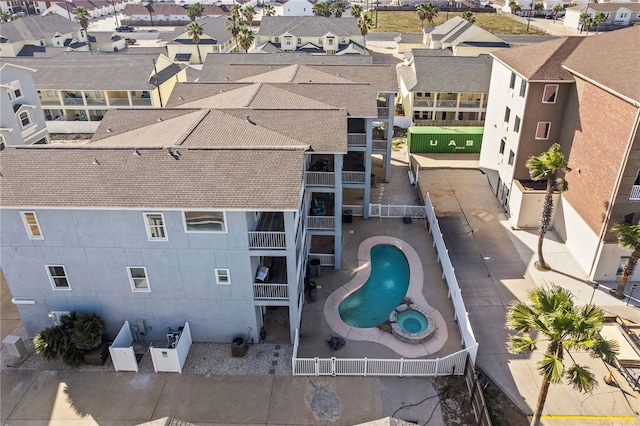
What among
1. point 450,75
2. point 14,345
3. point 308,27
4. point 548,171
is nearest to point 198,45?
point 308,27

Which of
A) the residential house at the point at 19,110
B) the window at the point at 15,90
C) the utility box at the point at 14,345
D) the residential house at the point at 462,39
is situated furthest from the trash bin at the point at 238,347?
the residential house at the point at 462,39

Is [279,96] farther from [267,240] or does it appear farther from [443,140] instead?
[443,140]

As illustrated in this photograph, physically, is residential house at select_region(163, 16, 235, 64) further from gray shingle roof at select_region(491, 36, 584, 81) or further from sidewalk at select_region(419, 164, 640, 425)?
gray shingle roof at select_region(491, 36, 584, 81)

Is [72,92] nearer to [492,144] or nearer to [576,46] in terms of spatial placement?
[492,144]

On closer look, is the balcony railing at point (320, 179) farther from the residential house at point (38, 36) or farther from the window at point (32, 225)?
the residential house at point (38, 36)

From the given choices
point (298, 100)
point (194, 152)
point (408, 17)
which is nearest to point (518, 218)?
point (298, 100)

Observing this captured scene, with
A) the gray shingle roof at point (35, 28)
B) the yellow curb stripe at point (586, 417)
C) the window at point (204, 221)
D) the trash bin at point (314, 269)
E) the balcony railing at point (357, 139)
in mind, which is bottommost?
the yellow curb stripe at point (586, 417)

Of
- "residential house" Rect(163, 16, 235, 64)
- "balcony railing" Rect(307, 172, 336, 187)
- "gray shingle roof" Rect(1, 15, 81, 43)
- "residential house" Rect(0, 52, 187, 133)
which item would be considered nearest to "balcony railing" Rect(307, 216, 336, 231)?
"balcony railing" Rect(307, 172, 336, 187)
